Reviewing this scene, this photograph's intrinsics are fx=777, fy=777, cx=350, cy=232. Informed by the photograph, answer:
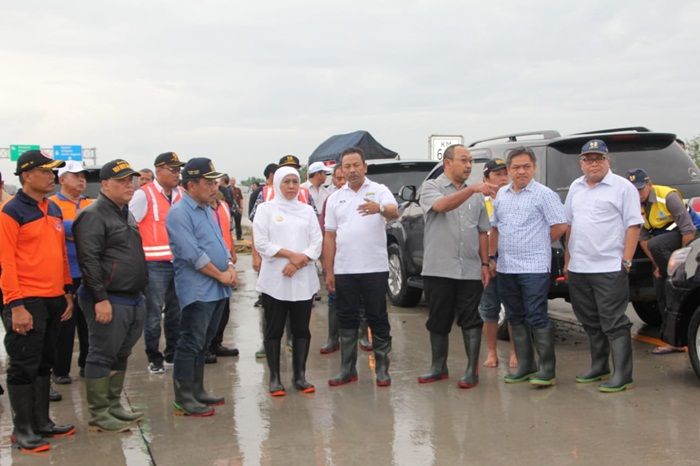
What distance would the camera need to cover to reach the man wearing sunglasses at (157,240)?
6734mm

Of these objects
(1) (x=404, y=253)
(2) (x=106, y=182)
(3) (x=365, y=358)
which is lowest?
(3) (x=365, y=358)

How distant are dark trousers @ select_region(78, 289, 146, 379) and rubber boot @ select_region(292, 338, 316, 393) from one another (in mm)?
1353

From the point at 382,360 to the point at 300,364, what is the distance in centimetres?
67

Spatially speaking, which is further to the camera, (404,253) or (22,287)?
(404,253)

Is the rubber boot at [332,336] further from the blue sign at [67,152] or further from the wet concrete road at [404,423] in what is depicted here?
the blue sign at [67,152]

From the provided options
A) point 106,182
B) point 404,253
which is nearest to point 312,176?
point 404,253

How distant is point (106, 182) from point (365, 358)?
3.12 metres

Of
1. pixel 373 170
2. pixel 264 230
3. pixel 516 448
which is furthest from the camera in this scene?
pixel 373 170

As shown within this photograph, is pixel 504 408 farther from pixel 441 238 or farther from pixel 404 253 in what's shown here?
pixel 404 253

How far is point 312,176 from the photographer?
9727 millimetres

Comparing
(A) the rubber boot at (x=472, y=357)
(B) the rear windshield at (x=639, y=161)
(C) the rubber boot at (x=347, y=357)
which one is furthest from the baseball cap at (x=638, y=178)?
(C) the rubber boot at (x=347, y=357)

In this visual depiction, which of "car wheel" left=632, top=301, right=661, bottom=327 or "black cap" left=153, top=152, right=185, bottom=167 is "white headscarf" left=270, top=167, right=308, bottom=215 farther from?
"car wheel" left=632, top=301, right=661, bottom=327

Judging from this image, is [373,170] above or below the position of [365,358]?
above

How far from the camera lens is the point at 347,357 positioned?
20.9 feet
